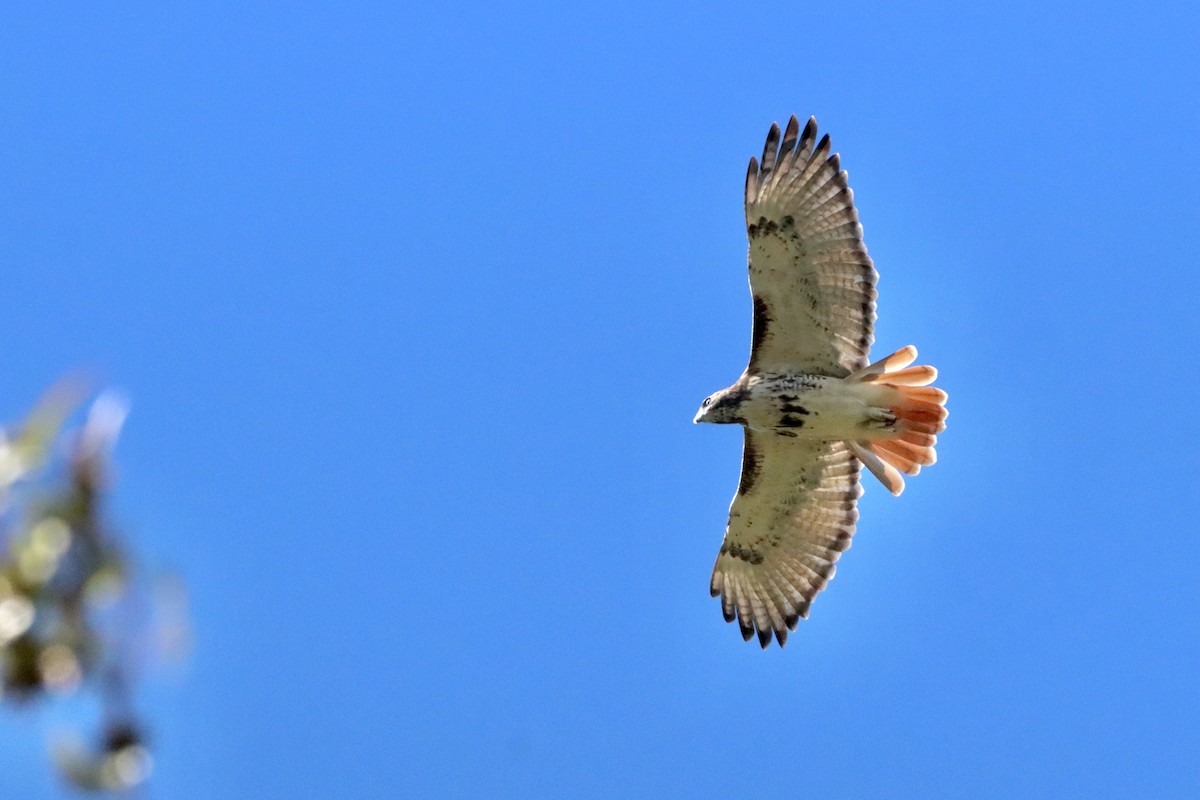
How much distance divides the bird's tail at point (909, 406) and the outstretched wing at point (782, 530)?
633 millimetres

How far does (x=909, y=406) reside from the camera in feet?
29.7

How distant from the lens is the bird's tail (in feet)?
29.5

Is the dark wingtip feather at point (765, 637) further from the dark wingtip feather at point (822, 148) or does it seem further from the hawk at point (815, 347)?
the dark wingtip feather at point (822, 148)

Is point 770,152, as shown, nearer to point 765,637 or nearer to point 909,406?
point 909,406

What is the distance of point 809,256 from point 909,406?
127 cm

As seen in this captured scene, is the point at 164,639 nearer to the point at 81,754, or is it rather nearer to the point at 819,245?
the point at 81,754

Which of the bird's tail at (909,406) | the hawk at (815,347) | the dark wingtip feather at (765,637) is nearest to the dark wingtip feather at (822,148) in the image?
the hawk at (815,347)

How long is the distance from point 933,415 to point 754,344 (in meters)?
1.37

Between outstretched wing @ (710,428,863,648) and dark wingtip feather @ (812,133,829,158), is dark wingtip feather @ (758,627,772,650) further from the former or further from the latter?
dark wingtip feather @ (812,133,829,158)

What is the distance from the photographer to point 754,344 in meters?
9.40

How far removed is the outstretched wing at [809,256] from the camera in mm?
8992

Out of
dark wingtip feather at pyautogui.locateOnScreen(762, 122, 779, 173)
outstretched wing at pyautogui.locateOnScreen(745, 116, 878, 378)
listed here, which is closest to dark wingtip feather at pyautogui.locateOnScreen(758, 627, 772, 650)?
outstretched wing at pyautogui.locateOnScreen(745, 116, 878, 378)

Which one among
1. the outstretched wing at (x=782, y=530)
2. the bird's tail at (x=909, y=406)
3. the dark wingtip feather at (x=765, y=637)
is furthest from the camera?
the dark wingtip feather at (x=765, y=637)

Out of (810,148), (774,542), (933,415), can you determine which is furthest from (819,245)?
(774,542)
